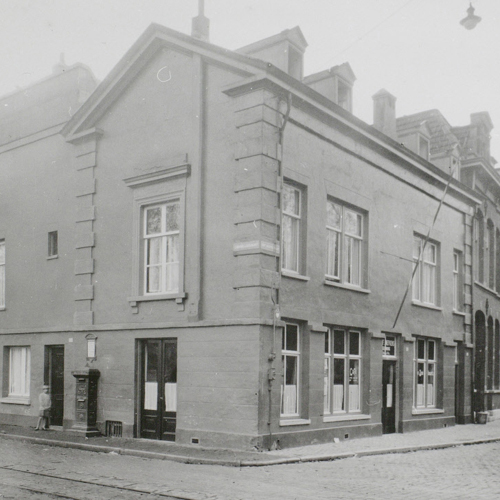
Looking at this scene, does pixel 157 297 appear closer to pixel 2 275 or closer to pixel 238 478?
pixel 238 478

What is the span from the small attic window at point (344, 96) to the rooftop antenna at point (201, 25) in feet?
12.9

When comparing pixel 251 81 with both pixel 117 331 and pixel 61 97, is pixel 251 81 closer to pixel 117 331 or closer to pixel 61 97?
pixel 117 331

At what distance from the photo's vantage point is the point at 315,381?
59.5ft

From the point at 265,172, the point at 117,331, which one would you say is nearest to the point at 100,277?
the point at 117,331

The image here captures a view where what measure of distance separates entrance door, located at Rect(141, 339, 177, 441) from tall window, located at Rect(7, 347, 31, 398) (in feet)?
16.8

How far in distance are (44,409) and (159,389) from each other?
414 centimetres

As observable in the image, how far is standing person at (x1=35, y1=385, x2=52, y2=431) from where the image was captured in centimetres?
1986

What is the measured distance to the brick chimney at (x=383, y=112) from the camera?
2317 cm

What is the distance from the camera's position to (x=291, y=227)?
18.2m

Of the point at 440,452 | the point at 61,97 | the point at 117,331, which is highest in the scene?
the point at 61,97

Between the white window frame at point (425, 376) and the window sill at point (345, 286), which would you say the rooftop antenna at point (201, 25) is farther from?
the white window frame at point (425, 376)

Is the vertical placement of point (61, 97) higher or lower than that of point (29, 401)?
higher

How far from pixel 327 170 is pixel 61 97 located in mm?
8699

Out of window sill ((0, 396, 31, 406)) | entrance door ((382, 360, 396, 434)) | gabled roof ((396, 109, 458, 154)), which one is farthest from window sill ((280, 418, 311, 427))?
gabled roof ((396, 109, 458, 154))
